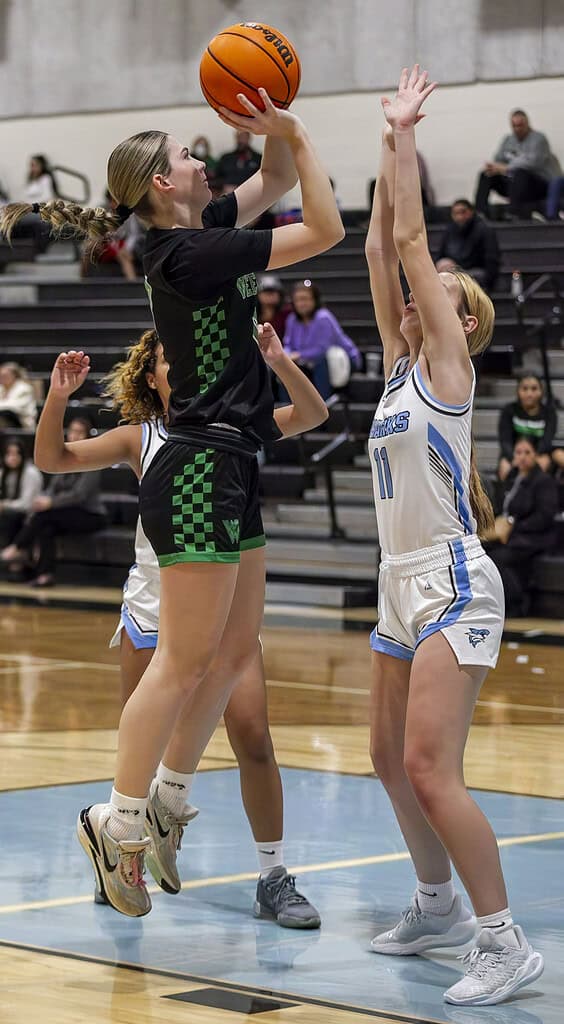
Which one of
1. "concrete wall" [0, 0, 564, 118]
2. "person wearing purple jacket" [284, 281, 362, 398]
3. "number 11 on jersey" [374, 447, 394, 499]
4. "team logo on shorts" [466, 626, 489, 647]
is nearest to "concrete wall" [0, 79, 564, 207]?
"concrete wall" [0, 0, 564, 118]

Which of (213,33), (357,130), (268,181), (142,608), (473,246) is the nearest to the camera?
(268,181)

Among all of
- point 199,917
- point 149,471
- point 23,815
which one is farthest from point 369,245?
point 23,815

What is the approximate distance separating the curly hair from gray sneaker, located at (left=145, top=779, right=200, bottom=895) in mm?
1090

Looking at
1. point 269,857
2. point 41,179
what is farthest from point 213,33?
point 269,857

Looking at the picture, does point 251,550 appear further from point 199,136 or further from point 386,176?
point 199,136

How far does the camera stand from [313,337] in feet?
44.7

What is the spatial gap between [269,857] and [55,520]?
9408mm

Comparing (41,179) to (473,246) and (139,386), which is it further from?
(139,386)

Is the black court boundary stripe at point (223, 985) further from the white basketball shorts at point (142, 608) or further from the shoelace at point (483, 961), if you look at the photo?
the white basketball shorts at point (142, 608)

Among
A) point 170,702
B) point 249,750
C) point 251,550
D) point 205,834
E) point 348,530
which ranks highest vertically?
point 251,550

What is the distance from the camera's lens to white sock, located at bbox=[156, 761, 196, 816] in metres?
4.20

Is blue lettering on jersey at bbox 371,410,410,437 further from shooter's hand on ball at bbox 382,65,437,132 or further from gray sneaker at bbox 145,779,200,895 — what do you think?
gray sneaker at bbox 145,779,200,895

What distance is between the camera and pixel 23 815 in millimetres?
5586

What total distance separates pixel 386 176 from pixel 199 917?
6.49ft
